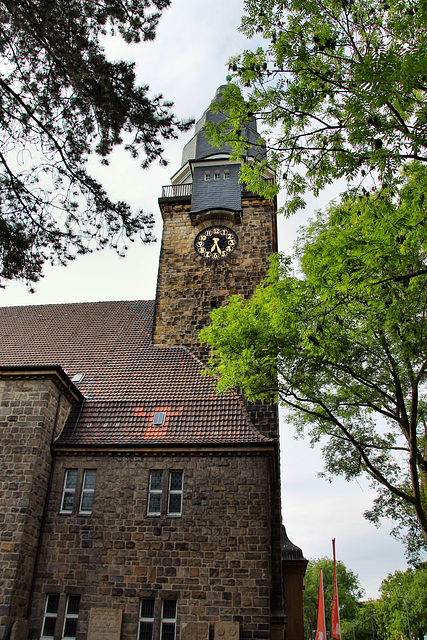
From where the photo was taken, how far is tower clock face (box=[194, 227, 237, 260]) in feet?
59.5

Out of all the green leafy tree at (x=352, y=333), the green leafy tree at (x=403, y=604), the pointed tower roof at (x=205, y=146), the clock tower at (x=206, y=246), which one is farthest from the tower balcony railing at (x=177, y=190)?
the green leafy tree at (x=403, y=604)

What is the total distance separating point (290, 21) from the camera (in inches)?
278

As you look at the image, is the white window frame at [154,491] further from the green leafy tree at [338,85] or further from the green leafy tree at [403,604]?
the green leafy tree at [403,604]

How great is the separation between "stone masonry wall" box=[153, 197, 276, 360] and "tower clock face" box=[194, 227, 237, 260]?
0.58 feet

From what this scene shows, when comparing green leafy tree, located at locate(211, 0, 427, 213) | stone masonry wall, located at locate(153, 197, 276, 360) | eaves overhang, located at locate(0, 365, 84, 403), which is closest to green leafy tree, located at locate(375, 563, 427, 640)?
stone masonry wall, located at locate(153, 197, 276, 360)

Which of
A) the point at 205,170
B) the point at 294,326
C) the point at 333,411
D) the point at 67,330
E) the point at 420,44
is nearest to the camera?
the point at 420,44

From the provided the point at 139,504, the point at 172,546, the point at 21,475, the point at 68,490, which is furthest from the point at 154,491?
the point at 21,475

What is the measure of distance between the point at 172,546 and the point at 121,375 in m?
5.45

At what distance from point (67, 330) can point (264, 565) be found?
1069cm

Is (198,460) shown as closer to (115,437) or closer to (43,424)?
(115,437)

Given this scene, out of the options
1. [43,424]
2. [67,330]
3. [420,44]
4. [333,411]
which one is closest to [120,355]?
[67,330]

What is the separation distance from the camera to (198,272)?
17.9 metres

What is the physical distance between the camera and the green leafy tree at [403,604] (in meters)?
32.8

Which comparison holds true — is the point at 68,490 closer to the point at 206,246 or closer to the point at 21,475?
the point at 21,475
